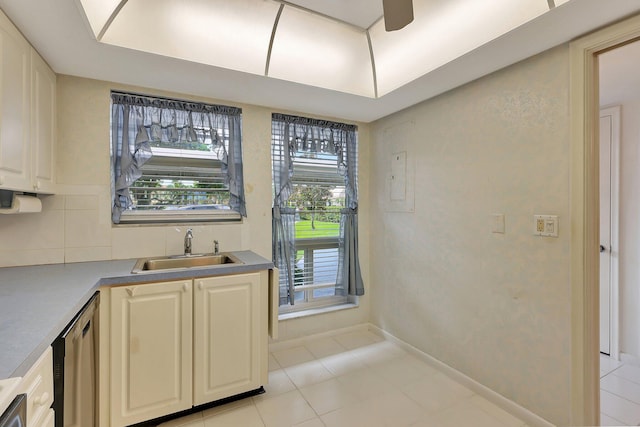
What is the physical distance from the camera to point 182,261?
7.45 feet

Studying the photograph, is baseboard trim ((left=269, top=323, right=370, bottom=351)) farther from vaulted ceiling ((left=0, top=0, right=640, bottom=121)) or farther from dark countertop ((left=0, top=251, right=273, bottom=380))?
vaulted ceiling ((left=0, top=0, right=640, bottom=121))

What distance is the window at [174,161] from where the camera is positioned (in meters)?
2.22

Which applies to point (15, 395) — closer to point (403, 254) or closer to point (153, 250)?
point (153, 250)

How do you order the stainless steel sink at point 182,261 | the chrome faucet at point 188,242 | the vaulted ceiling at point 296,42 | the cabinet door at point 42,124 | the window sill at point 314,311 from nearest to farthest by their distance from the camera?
the vaulted ceiling at point 296,42
the cabinet door at point 42,124
the stainless steel sink at point 182,261
the chrome faucet at point 188,242
the window sill at point 314,311

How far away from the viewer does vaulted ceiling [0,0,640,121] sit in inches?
59.3

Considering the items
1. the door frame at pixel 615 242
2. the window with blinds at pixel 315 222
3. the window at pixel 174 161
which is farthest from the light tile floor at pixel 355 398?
the door frame at pixel 615 242

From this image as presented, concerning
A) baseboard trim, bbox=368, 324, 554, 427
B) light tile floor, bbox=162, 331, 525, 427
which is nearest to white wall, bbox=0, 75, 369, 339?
light tile floor, bbox=162, 331, 525, 427

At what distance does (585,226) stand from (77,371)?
2.56 m

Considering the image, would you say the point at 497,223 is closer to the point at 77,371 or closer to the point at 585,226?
the point at 585,226

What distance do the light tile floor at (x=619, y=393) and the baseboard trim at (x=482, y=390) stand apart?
427mm

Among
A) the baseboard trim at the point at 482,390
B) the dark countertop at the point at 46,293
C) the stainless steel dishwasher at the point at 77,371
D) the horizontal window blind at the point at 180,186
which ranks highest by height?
the horizontal window blind at the point at 180,186

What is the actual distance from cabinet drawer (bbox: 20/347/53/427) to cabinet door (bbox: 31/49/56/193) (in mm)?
1161

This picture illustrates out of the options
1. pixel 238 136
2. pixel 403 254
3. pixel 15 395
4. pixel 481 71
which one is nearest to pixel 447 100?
pixel 481 71

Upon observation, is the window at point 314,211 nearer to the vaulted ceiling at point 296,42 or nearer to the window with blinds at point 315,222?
the window with blinds at point 315,222
